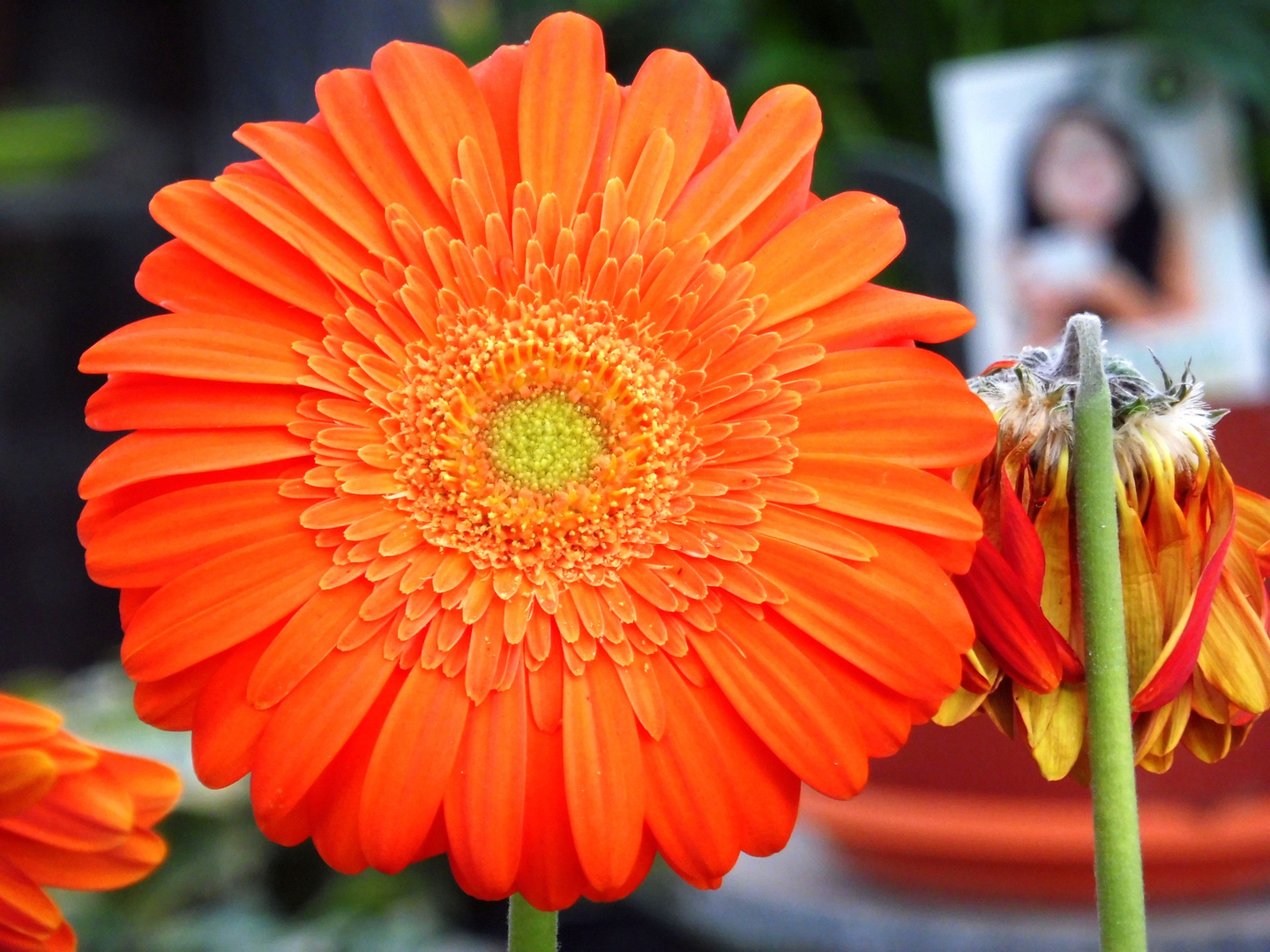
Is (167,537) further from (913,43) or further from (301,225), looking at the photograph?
(913,43)

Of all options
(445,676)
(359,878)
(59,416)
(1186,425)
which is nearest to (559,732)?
(445,676)

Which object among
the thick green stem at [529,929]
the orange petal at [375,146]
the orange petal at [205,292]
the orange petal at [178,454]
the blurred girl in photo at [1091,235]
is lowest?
the thick green stem at [529,929]

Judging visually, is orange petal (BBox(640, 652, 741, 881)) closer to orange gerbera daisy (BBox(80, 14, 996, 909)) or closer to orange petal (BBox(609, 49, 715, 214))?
orange gerbera daisy (BBox(80, 14, 996, 909))

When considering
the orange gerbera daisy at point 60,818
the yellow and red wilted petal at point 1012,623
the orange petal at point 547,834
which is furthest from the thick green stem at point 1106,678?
the orange gerbera daisy at point 60,818

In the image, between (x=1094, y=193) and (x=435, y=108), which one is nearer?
(x=435, y=108)

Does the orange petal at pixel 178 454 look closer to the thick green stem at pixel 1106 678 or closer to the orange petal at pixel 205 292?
the orange petal at pixel 205 292

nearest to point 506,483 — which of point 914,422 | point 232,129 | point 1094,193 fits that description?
point 914,422

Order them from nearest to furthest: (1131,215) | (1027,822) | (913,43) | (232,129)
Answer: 1. (1027,822)
2. (1131,215)
3. (913,43)
4. (232,129)

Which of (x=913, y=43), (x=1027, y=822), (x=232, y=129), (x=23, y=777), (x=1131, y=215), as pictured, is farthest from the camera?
(x=232, y=129)
